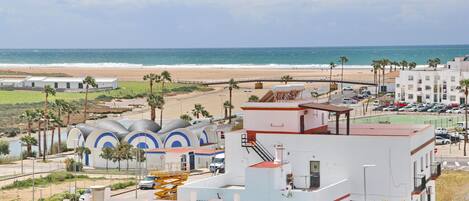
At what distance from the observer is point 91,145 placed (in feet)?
208

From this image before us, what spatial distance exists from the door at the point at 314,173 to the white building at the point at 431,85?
85.7m

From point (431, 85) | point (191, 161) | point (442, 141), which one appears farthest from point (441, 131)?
point (431, 85)

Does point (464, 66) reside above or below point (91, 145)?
above

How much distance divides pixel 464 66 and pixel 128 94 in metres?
52.1

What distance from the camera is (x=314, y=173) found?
107 feet

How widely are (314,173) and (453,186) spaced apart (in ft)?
A: 71.8

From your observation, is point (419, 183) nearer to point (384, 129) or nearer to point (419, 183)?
point (419, 183)

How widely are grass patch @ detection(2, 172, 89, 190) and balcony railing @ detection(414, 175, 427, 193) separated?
28239 millimetres

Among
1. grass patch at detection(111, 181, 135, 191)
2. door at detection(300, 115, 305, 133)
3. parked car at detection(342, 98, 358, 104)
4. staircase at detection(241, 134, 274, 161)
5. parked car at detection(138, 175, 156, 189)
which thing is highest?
parked car at detection(342, 98, 358, 104)

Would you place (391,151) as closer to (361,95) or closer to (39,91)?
(361,95)

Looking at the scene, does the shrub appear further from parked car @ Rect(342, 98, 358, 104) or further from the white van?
parked car @ Rect(342, 98, 358, 104)

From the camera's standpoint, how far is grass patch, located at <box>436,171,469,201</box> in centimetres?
4806

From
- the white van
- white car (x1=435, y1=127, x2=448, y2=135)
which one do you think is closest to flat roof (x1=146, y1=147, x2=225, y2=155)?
the white van

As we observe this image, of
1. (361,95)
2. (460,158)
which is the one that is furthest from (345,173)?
(361,95)
